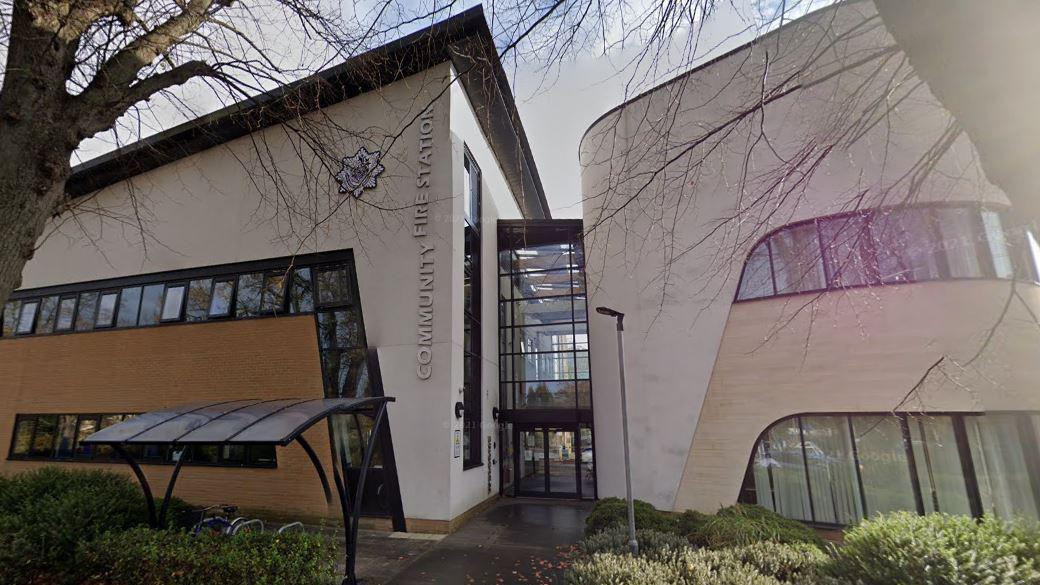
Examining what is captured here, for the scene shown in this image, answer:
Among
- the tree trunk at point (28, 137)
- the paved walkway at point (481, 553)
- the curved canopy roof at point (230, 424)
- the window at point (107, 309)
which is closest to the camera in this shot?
the tree trunk at point (28, 137)

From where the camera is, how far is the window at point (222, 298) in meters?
12.8

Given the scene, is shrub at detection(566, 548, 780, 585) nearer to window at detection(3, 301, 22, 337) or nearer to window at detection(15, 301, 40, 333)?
window at detection(15, 301, 40, 333)

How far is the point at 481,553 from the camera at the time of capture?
8.73m

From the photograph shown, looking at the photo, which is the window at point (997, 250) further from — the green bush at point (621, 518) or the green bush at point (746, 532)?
the green bush at point (621, 518)

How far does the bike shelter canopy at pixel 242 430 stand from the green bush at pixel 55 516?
44 centimetres

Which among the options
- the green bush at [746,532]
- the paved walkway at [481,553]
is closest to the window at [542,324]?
the paved walkway at [481,553]

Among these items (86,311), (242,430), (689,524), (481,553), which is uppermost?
(86,311)

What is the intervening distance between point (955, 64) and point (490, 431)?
13033 millimetres

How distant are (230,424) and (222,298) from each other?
7.56 meters

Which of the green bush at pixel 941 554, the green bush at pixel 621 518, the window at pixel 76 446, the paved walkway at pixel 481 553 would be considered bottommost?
the paved walkway at pixel 481 553

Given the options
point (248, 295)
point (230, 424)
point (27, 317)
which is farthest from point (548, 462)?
point (27, 317)

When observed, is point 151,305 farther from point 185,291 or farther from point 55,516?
point 55,516

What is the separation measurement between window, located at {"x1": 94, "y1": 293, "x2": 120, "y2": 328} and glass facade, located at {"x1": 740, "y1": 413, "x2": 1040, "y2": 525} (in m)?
17.5

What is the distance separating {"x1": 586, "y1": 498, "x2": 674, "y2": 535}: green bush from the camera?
7.70 meters
